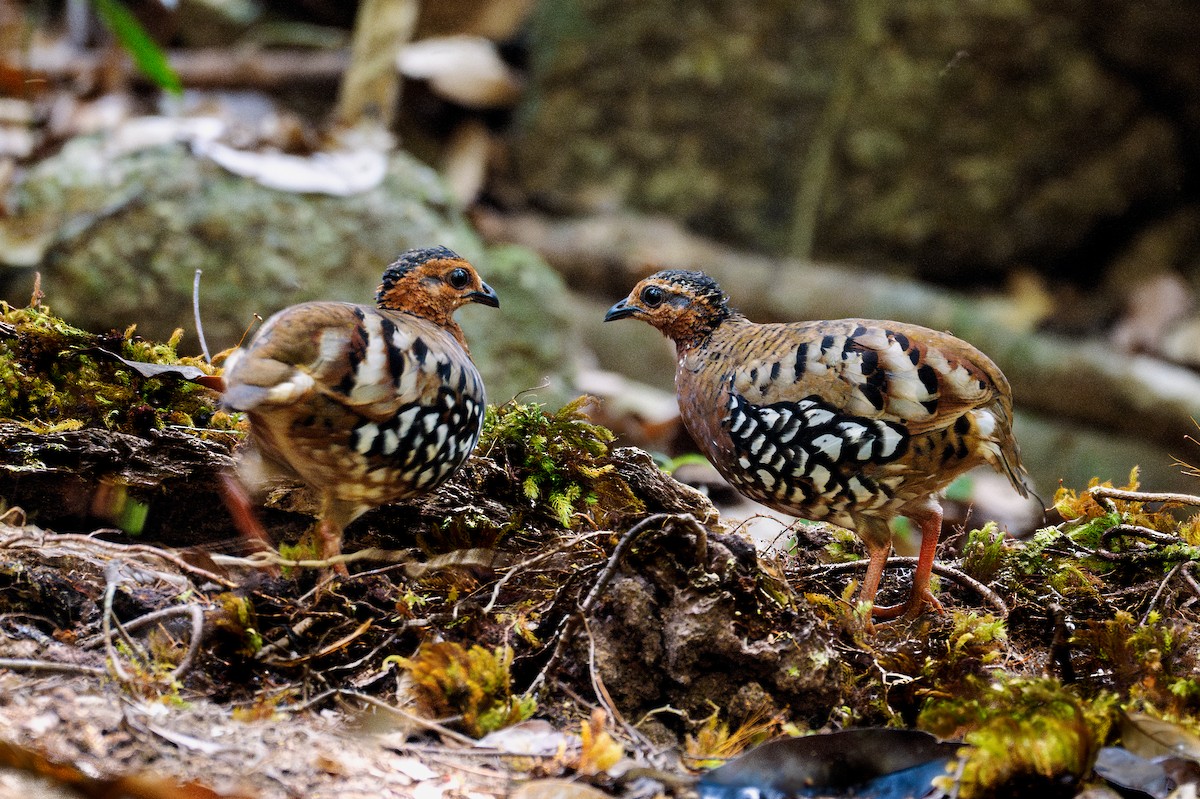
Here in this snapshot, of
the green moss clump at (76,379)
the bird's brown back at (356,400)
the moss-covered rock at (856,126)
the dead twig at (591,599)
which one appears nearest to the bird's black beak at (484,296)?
the bird's brown back at (356,400)

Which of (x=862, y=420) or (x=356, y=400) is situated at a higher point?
(x=862, y=420)

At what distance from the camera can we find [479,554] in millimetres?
3150

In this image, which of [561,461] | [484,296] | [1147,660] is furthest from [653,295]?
[1147,660]

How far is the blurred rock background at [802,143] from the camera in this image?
25.2ft

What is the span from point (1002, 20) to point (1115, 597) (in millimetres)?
5798

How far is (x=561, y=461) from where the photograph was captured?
133 inches

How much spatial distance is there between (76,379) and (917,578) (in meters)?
2.87

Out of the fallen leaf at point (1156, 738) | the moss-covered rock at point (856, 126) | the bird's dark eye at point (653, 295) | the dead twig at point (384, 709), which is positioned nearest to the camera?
the fallen leaf at point (1156, 738)

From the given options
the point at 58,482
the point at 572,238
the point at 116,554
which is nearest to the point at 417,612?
the point at 116,554

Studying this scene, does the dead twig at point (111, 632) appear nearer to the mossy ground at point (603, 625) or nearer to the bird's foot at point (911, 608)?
the mossy ground at point (603, 625)

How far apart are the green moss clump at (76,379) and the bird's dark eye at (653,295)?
1.54 metres

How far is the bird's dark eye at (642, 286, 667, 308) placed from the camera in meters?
3.73

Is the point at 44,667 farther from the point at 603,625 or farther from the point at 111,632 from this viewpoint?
the point at 603,625

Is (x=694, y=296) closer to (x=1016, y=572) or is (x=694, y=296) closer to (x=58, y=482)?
(x=1016, y=572)
